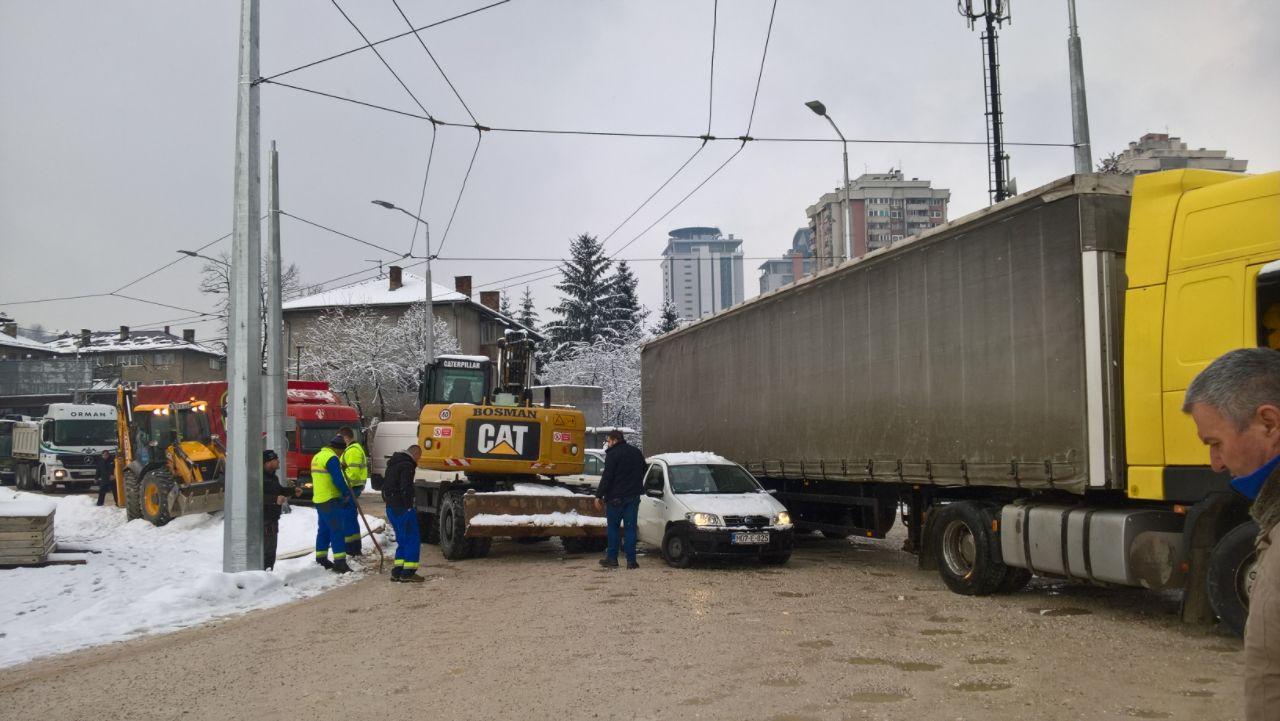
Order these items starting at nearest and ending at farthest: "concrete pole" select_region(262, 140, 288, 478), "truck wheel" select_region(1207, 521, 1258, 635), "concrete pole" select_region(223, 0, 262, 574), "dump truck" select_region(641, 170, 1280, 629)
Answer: "truck wheel" select_region(1207, 521, 1258, 635) < "dump truck" select_region(641, 170, 1280, 629) < "concrete pole" select_region(223, 0, 262, 574) < "concrete pole" select_region(262, 140, 288, 478)

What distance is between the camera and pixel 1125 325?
8336 mm

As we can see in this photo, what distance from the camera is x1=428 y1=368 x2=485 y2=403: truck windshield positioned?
19641 mm

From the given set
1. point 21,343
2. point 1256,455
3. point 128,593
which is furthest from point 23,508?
point 21,343

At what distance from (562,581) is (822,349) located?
4672mm

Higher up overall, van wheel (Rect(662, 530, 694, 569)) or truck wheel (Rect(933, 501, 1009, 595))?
truck wheel (Rect(933, 501, 1009, 595))

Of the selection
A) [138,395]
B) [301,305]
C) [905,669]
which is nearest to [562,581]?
[905,669]

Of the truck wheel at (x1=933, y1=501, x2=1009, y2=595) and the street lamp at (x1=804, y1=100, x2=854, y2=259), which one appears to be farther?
the street lamp at (x1=804, y1=100, x2=854, y2=259)

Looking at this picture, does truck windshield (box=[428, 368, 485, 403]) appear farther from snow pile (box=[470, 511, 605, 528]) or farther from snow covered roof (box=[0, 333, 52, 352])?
snow covered roof (box=[0, 333, 52, 352])

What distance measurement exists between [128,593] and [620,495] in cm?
591

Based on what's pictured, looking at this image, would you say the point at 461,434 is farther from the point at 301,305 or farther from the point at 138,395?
the point at 301,305

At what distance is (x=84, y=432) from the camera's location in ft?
106

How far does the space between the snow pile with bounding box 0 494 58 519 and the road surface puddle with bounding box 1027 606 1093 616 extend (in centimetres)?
1165

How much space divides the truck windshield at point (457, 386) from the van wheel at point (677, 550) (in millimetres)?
7802

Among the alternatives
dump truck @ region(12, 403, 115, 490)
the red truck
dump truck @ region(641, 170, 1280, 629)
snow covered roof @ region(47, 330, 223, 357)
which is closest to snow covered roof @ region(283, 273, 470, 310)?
snow covered roof @ region(47, 330, 223, 357)
